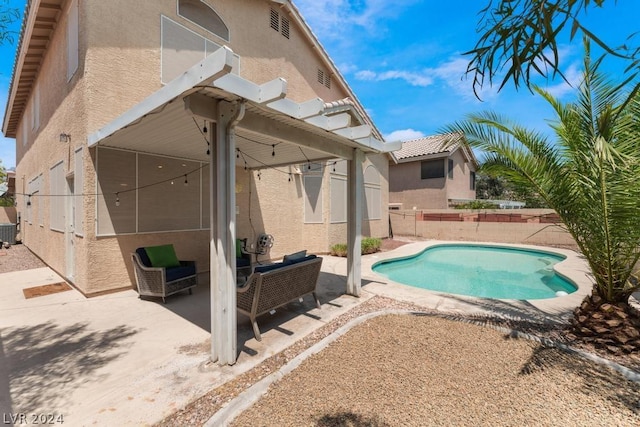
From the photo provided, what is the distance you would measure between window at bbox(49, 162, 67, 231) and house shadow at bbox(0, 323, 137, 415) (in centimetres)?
427

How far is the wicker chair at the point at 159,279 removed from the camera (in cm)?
614

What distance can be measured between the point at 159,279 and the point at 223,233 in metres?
3.36

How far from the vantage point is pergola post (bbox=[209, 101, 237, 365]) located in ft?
12.4

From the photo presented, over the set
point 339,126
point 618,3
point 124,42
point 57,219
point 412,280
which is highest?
point 124,42

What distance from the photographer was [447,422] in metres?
2.71

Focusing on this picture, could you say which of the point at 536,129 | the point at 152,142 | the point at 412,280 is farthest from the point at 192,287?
the point at 536,129

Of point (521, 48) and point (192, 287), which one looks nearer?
point (521, 48)

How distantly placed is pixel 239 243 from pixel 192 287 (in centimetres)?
227

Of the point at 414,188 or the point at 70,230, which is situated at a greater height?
the point at 414,188

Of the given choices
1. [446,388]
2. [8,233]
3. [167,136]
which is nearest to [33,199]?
[8,233]

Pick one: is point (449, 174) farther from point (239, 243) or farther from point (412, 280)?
point (239, 243)

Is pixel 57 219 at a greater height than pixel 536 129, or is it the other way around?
pixel 536 129

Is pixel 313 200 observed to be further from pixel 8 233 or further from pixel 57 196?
pixel 8 233

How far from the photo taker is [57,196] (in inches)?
329
